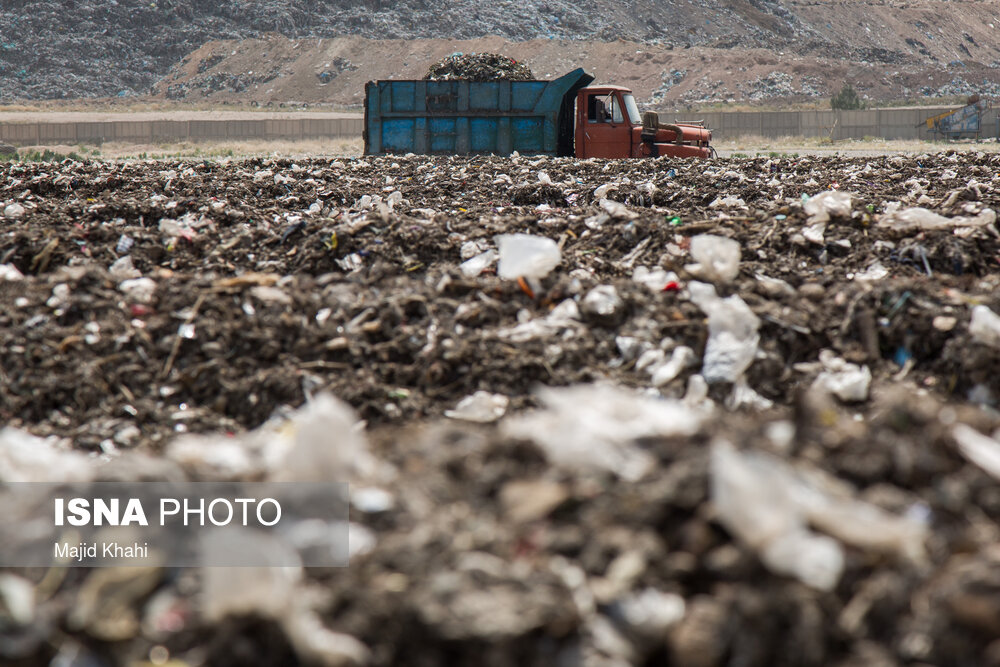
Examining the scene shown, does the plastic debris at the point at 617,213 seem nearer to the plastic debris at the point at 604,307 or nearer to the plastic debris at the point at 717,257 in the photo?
the plastic debris at the point at 717,257

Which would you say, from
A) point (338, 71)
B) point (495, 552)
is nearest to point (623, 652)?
point (495, 552)

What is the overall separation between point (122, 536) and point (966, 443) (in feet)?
6.63

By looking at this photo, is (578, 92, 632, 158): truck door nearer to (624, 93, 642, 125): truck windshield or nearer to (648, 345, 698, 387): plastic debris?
(624, 93, 642, 125): truck windshield

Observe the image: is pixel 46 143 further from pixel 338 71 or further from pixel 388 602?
pixel 388 602

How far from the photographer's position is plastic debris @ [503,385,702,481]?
Result: 2.00m

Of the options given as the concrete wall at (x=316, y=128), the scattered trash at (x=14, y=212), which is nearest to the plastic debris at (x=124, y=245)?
the scattered trash at (x=14, y=212)

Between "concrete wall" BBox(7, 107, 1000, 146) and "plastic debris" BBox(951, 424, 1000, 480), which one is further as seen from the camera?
"concrete wall" BBox(7, 107, 1000, 146)

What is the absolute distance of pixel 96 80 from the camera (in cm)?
4784

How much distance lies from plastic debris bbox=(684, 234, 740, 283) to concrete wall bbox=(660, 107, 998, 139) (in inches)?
1062

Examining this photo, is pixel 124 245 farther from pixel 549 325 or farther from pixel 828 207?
pixel 828 207

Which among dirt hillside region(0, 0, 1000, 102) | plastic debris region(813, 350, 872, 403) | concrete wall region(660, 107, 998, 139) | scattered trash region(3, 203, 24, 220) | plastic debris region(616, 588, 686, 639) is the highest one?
dirt hillside region(0, 0, 1000, 102)

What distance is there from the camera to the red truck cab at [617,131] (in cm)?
1420

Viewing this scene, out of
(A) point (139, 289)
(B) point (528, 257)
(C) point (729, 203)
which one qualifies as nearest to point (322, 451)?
(B) point (528, 257)

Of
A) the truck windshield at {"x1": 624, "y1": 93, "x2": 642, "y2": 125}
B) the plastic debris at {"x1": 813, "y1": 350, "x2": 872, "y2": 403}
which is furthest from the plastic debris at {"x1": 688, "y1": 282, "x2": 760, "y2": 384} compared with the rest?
the truck windshield at {"x1": 624, "y1": 93, "x2": 642, "y2": 125}
